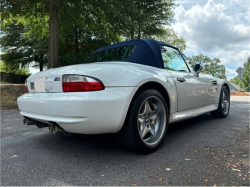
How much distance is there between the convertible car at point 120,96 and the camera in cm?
196

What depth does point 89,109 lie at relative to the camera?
1.91 metres

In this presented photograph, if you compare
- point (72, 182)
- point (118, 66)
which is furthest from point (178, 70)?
point (72, 182)

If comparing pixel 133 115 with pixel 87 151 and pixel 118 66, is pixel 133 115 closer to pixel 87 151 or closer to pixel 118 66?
pixel 118 66

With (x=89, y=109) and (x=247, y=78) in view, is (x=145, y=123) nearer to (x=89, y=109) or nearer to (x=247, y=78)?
(x=89, y=109)

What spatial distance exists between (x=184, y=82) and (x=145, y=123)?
995mm

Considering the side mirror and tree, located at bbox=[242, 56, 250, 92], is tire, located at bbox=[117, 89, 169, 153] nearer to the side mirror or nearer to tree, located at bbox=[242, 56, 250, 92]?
the side mirror

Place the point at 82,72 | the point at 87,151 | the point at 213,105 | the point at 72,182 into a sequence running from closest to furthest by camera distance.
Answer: the point at 72,182, the point at 82,72, the point at 87,151, the point at 213,105

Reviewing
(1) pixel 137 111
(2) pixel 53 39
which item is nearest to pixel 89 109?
(1) pixel 137 111

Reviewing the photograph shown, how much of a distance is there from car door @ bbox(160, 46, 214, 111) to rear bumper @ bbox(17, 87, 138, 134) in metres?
0.99

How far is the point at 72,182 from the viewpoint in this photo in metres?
1.68

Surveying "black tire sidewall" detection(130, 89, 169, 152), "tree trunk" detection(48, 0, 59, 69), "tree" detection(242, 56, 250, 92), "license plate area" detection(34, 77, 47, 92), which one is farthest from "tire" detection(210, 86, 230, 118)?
"tree" detection(242, 56, 250, 92)

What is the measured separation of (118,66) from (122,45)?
35.8 inches

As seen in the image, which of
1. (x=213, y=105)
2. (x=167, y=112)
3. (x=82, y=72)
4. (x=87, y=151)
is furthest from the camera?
(x=213, y=105)

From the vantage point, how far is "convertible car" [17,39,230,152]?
196 cm
